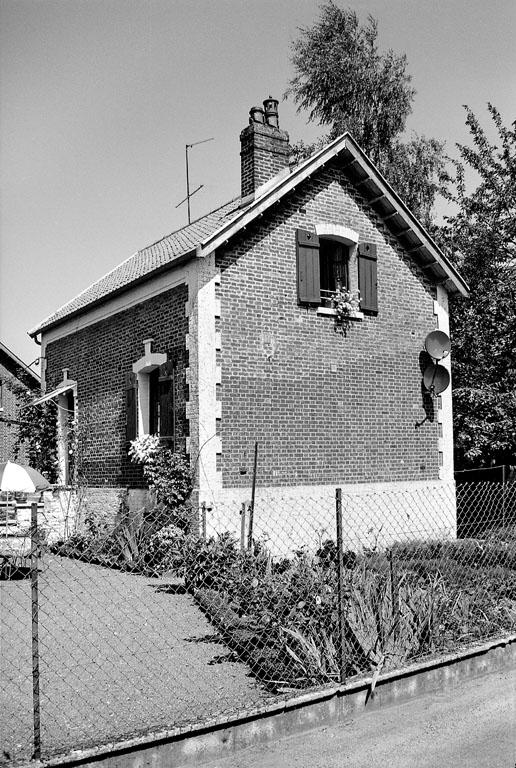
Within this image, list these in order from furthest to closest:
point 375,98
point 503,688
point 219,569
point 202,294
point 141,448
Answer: point 375,98
point 141,448
point 202,294
point 219,569
point 503,688

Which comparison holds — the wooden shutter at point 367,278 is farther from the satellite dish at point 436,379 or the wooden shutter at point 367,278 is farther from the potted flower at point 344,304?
the satellite dish at point 436,379

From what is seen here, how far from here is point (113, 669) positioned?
21.7 ft

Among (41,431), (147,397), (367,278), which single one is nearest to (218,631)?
(147,397)

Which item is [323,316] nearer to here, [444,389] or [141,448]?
[444,389]

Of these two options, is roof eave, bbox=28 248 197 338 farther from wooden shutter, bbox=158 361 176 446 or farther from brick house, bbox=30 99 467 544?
wooden shutter, bbox=158 361 176 446

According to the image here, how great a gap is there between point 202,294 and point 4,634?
6179 millimetres

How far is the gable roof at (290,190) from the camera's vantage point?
40.7 feet

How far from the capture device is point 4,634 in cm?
789

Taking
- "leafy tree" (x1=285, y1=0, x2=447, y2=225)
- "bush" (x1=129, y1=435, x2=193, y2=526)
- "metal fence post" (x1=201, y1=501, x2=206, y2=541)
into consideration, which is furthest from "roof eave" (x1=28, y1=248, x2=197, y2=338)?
"leafy tree" (x1=285, y1=0, x2=447, y2=225)

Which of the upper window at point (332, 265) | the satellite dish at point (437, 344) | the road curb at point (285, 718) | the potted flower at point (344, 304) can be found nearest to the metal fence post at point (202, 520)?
the potted flower at point (344, 304)

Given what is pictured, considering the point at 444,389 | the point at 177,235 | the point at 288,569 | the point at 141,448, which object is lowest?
the point at 288,569

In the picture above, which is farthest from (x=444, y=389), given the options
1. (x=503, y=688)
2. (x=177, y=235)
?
(x=503, y=688)

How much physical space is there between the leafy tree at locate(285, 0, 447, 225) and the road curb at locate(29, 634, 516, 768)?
19905 mm

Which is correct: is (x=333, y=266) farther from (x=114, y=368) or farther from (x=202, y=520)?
(x=202, y=520)
